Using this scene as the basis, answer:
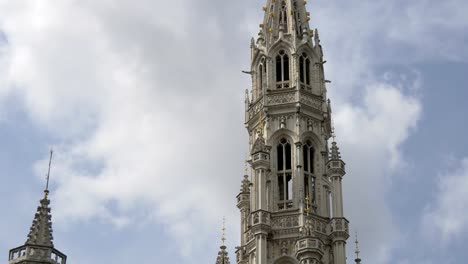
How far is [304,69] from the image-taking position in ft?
229

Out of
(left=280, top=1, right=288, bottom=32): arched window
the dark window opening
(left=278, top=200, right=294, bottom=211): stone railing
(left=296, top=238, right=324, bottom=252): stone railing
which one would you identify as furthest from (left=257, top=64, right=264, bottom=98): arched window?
(left=296, top=238, right=324, bottom=252): stone railing

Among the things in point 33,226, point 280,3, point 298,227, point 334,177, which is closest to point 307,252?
point 298,227

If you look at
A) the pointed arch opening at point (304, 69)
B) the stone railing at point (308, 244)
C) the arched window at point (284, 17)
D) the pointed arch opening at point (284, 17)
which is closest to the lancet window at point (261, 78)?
the pointed arch opening at point (304, 69)

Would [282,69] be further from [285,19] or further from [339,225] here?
[339,225]

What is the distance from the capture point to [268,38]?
233 feet

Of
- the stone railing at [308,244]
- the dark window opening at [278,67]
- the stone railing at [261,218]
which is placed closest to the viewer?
the stone railing at [308,244]

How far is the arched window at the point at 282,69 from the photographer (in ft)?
225

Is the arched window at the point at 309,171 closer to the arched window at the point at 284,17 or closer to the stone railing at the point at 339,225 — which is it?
the stone railing at the point at 339,225

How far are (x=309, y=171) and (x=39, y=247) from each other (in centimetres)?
2240

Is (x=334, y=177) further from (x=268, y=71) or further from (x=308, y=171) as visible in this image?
(x=268, y=71)

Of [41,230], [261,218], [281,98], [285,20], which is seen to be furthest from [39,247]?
[285,20]

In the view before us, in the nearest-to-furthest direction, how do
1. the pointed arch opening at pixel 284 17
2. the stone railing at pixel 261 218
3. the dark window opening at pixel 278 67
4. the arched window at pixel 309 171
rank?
1. the stone railing at pixel 261 218
2. the arched window at pixel 309 171
3. the dark window opening at pixel 278 67
4. the pointed arch opening at pixel 284 17

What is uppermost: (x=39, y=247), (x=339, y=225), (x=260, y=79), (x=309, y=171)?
(x=260, y=79)

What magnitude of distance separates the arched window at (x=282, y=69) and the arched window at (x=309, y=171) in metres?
5.06
